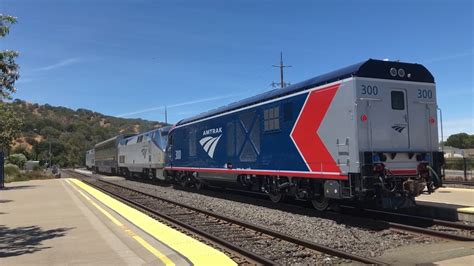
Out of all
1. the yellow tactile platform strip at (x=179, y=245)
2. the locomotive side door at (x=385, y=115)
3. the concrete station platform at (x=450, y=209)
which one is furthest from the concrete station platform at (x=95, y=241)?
the concrete station platform at (x=450, y=209)

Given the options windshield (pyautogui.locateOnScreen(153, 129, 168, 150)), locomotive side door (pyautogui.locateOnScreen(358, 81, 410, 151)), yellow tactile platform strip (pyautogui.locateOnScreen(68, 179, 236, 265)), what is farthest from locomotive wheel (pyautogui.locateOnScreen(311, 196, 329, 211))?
windshield (pyautogui.locateOnScreen(153, 129, 168, 150))

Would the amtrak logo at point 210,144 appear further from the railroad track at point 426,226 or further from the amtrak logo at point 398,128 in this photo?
the amtrak logo at point 398,128

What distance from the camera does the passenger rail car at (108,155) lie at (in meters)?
46.2

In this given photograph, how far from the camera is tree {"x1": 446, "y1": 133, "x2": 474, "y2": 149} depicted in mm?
119969

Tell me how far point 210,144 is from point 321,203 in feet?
26.6

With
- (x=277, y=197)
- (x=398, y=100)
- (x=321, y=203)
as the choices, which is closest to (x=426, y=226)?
(x=321, y=203)

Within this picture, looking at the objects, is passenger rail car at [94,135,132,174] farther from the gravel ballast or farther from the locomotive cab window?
the locomotive cab window

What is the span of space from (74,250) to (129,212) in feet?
20.6

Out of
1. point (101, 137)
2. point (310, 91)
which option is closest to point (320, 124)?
point (310, 91)

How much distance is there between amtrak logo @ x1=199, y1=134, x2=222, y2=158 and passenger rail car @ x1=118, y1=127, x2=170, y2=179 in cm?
802

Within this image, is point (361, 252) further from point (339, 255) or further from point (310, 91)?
point (310, 91)

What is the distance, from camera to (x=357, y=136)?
1089 centimetres

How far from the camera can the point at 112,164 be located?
159ft

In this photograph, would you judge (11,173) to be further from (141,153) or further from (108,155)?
(141,153)
